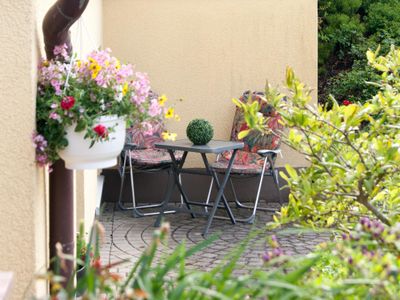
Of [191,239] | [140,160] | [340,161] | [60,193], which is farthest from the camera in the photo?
[140,160]

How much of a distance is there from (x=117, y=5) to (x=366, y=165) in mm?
5181

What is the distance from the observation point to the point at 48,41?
329 centimetres

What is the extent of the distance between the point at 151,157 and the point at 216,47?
1374 mm

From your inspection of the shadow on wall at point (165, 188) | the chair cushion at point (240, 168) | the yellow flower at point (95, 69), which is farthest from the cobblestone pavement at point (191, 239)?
the yellow flower at point (95, 69)

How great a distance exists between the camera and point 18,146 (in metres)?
3.08

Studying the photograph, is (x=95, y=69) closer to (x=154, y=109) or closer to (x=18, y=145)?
(x=154, y=109)

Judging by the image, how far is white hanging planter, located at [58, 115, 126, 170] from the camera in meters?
3.12

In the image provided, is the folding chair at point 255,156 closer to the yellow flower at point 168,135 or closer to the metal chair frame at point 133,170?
the metal chair frame at point 133,170

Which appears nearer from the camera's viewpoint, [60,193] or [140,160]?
[60,193]

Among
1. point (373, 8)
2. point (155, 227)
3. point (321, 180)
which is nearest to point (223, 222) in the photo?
point (155, 227)

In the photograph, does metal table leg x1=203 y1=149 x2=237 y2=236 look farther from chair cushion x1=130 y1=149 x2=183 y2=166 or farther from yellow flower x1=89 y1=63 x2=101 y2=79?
yellow flower x1=89 y1=63 x2=101 y2=79

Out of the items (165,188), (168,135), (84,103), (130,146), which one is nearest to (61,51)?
(84,103)

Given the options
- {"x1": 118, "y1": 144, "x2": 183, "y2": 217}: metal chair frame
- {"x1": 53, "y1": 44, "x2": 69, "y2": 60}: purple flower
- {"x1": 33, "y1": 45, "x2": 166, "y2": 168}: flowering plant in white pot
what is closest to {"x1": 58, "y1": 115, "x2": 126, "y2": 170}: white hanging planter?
{"x1": 33, "y1": 45, "x2": 166, "y2": 168}: flowering plant in white pot

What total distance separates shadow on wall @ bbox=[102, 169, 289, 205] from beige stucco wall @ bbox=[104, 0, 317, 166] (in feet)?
1.39
